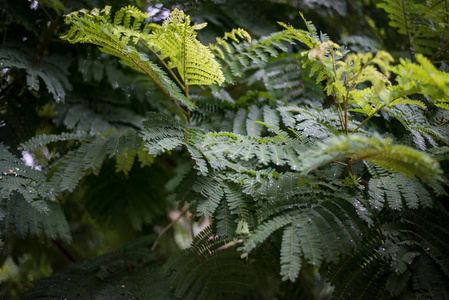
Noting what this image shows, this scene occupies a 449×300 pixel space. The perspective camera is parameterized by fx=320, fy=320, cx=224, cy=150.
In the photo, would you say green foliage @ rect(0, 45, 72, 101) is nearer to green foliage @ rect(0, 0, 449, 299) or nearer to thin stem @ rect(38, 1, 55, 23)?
green foliage @ rect(0, 0, 449, 299)

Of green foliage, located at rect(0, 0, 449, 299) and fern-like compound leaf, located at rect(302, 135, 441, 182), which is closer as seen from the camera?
fern-like compound leaf, located at rect(302, 135, 441, 182)

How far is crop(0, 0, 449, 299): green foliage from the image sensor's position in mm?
921

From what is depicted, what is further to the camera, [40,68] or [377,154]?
[40,68]

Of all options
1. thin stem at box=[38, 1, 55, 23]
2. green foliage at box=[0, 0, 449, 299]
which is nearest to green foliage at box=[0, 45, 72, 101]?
green foliage at box=[0, 0, 449, 299]

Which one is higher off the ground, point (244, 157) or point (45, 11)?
point (45, 11)

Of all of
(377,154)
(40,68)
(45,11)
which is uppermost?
(45,11)

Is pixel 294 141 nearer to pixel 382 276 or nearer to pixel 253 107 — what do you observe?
pixel 253 107

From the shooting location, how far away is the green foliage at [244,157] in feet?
3.02

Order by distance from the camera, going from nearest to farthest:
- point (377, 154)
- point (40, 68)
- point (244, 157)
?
point (377, 154) < point (244, 157) < point (40, 68)

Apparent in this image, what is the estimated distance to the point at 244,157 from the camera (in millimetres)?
996

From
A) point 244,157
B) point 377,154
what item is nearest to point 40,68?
point 244,157

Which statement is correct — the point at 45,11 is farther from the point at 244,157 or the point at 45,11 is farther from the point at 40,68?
the point at 244,157

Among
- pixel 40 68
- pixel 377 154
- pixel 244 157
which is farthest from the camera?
pixel 40 68

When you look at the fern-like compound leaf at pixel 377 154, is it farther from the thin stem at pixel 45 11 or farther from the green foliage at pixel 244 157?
the thin stem at pixel 45 11
